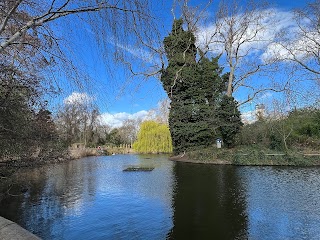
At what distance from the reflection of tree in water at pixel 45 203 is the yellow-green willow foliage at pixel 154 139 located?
2245 centimetres

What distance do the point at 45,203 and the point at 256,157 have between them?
14.1 meters

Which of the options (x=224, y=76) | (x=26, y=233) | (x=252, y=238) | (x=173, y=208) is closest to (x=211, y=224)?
(x=252, y=238)

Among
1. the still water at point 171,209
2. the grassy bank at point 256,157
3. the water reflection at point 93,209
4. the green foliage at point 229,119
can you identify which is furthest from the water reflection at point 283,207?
the green foliage at point 229,119

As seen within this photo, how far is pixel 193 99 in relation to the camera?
79.6ft

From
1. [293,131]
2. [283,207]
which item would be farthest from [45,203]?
[293,131]

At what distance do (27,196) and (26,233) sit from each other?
8922mm

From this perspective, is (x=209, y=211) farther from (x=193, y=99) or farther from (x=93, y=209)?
(x=193, y=99)

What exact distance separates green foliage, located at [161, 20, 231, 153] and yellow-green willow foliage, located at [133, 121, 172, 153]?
9.48m

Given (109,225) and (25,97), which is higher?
(25,97)

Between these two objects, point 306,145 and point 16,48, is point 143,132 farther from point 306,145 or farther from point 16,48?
point 16,48

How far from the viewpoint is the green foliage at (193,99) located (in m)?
23.6

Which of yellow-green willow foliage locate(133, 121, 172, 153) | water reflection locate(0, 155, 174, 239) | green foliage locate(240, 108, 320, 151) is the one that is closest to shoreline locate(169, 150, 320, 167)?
green foliage locate(240, 108, 320, 151)

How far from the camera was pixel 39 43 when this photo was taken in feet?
8.34

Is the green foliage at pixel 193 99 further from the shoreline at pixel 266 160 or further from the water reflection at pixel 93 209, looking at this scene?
the water reflection at pixel 93 209
